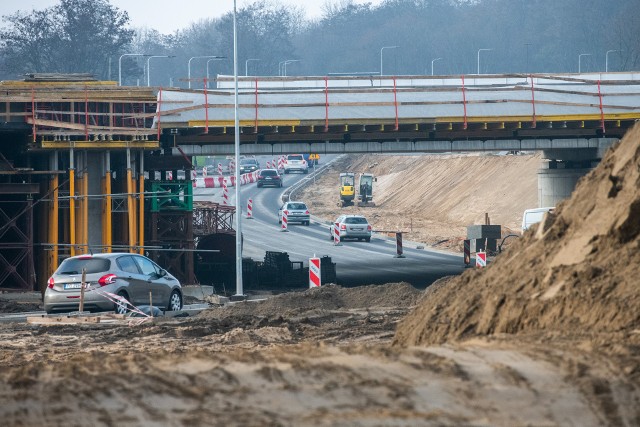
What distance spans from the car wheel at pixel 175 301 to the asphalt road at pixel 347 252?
13.6 metres

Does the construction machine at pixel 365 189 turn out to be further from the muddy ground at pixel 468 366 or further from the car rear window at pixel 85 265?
the muddy ground at pixel 468 366

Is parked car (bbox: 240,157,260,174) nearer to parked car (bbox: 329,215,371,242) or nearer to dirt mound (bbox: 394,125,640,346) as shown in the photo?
parked car (bbox: 329,215,371,242)

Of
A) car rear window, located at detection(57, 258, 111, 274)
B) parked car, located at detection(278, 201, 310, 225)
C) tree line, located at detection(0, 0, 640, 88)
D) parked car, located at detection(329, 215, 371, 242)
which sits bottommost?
parked car, located at detection(329, 215, 371, 242)

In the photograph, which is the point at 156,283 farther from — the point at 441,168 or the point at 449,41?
the point at 449,41

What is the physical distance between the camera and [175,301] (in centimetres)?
2381

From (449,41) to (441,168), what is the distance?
54.8 metres

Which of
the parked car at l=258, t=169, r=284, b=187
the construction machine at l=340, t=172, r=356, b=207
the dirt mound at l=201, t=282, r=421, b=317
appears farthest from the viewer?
the parked car at l=258, t=169, r=284, b=187

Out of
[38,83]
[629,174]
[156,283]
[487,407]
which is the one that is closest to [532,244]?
[629,174]

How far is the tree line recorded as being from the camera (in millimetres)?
102812

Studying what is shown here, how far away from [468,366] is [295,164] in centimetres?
9078

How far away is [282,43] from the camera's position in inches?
5787

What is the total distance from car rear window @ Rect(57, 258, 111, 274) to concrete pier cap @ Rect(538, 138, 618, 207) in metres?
24.0

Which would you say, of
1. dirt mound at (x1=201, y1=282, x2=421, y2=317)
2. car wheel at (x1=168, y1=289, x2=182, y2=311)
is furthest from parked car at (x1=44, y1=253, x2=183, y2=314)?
dirt mound at (x1=201, y1=282, x2=421, y2=317)

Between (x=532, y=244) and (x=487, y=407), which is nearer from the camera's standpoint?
(x=487, y=407)
